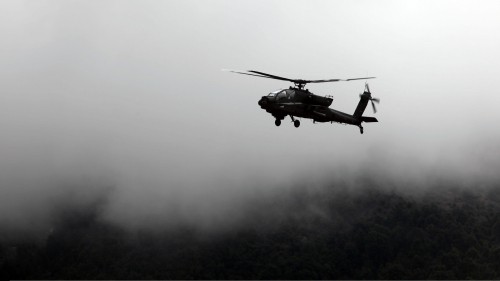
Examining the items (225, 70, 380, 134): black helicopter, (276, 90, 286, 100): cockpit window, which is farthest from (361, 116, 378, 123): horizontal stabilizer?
(276, 90, 286, 100): cockpit window

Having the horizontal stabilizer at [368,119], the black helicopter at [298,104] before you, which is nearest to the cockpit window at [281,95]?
the black helicopter at [298,104]

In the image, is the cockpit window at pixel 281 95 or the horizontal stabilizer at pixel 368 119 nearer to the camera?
the cockpit window at pixel 281 95

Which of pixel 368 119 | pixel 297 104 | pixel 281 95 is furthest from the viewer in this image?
pixel 368 119

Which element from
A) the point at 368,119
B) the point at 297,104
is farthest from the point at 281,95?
the point at 368,119

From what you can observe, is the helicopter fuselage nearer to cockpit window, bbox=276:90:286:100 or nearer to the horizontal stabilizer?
cockpit window, bbox=276:90:286:100

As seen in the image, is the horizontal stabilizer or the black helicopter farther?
the horizontal stabilizer

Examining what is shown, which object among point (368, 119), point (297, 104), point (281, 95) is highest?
point (281, 95)

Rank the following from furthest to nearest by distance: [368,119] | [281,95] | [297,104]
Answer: [368,119] → [297,104] → [281,95]

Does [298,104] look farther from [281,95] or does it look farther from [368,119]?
[368,119]

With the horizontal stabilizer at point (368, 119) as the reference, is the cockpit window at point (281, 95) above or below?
above

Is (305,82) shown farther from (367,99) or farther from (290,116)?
(367,99)

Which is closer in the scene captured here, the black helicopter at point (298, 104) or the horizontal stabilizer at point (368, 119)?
the black helicopter at point (298, 104)

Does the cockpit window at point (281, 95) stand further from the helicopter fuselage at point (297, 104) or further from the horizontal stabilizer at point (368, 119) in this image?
the horizontal stabilizer at point (368, 119)

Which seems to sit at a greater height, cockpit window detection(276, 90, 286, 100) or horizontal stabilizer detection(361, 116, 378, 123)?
cockpit window detection(276, 90, 286, 100)
